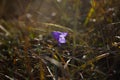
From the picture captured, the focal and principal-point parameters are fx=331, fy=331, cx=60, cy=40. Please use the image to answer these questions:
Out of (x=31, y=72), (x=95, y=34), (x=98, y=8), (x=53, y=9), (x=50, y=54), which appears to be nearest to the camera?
(x=31, y=72)

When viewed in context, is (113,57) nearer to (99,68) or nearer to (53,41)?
(99,68)

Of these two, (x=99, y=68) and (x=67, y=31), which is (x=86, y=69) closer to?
(x=99, y=68)

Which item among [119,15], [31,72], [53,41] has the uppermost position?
[119,15]

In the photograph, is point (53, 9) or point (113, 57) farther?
point (53, 9)

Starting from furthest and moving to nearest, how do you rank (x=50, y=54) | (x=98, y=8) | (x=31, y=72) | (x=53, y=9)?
(x=53, y=9)
(x=98, y=8)
(x=50, y=54)
(x=31, y=72)

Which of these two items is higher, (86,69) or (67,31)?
(67,31)

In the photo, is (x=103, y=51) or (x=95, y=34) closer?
(x=103, y=51)

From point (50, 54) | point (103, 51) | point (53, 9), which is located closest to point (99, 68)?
point (103, 51)

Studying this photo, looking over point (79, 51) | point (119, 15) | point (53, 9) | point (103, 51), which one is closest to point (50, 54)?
point (79, 51)

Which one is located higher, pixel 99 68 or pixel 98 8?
pixel 98 8
